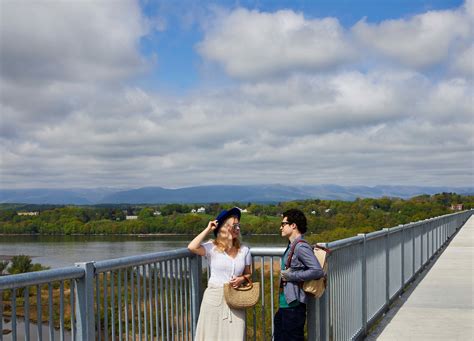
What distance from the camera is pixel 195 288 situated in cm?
561

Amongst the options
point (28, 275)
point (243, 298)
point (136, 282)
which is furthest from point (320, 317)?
point (28, 275)

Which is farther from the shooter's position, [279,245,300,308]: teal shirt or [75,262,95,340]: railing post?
[279,245,300,308]: teal shirt

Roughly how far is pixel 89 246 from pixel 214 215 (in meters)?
22.4

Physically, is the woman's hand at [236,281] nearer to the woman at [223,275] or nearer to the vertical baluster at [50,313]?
the woman at [223,275]

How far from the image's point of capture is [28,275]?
10.8 feet

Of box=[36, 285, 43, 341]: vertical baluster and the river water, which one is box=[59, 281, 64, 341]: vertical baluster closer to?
box=[36, 285, 43, 341]: vertical baluster

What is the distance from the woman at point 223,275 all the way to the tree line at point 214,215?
88429 millimetres

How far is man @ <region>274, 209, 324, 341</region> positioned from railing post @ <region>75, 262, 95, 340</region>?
2.03 m

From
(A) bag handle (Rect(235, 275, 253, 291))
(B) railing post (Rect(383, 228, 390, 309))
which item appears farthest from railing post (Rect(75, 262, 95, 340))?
(B) railing post (Rect(383, 228, 390, 309))

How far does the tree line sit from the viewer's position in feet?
343

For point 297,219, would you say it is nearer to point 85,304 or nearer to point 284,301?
point 284,301

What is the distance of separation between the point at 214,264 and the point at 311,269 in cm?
87

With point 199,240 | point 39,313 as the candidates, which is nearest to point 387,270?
point 199,240

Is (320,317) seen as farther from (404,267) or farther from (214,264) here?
(404,267)
